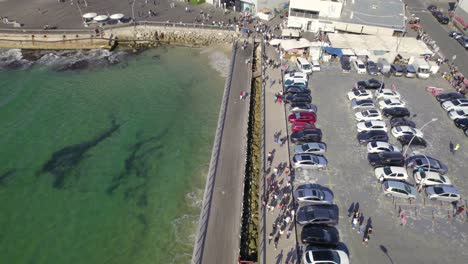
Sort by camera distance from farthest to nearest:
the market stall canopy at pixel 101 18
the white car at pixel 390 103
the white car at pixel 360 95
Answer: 1. the market stall canopy at pixel 101 18
2. the white car at pixel 360 95
3. the white car at pixel 390 103

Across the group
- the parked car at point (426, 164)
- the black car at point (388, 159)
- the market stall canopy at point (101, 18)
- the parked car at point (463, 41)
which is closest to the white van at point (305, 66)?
the black car at point (388, 159)

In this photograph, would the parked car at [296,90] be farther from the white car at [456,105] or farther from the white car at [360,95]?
the white car at [456,105]

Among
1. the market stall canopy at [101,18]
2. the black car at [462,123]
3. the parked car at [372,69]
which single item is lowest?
the black car at [462,123]

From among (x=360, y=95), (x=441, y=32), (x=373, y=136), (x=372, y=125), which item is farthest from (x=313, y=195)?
(x=441, y=32)

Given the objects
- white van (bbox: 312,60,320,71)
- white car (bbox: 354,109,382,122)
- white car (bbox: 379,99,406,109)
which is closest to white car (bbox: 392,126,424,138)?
white car (bbox: 354,109,382,122)

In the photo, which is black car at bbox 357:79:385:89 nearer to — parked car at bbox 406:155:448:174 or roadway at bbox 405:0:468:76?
parked car at bbox 406:155:448:174

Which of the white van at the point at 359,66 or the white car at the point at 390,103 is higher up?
the white van at the point at 359,66

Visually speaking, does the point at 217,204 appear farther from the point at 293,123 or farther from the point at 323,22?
the point at 323,22

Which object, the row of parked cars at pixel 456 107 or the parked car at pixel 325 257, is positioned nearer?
the parked car at pixel 325 257
